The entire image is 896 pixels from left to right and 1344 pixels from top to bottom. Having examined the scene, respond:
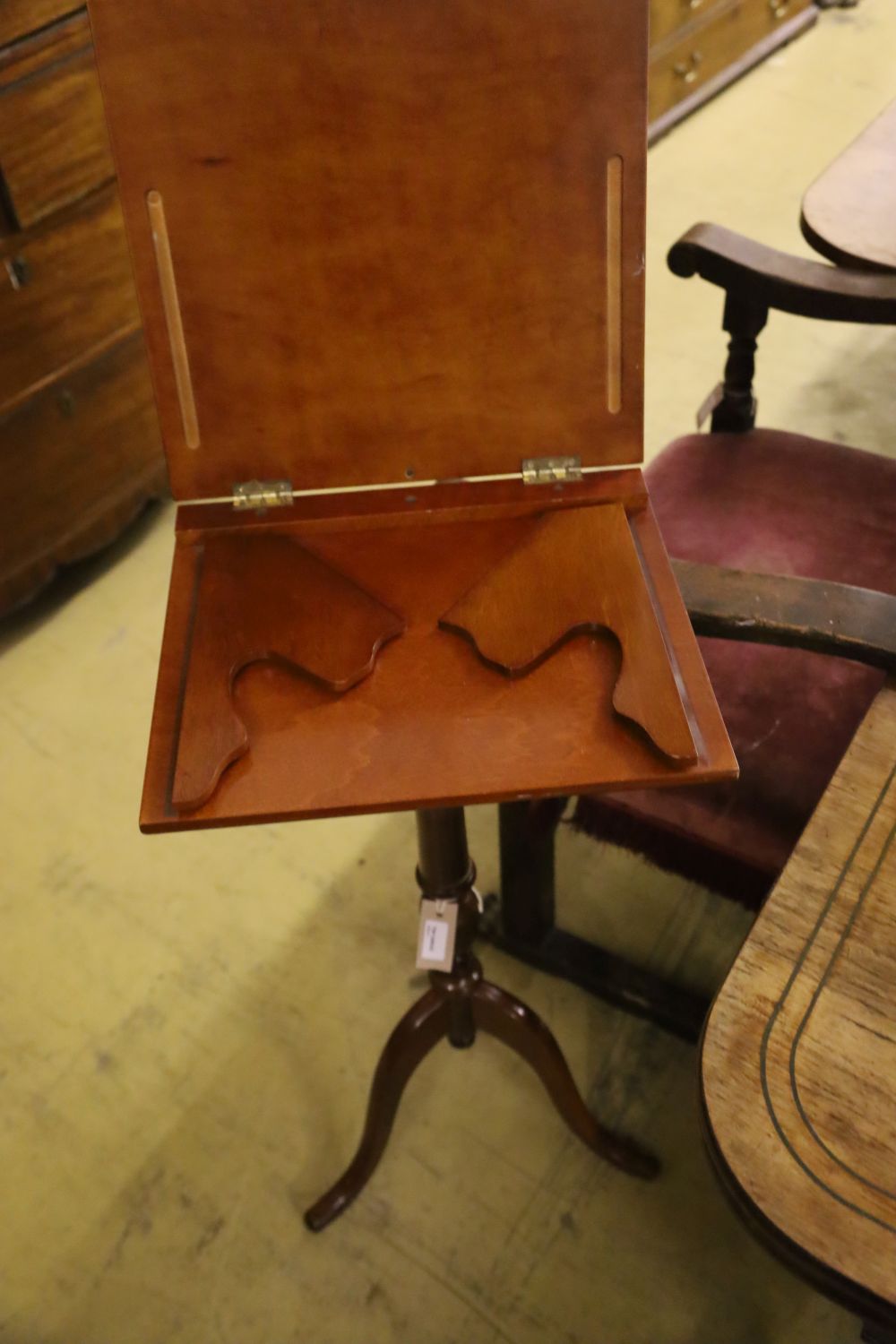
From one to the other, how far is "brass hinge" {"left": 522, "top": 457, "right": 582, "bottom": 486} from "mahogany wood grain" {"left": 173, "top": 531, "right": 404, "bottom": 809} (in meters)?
0.19

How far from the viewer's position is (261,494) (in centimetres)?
89

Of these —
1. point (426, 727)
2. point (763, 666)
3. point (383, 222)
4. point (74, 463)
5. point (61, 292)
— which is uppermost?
point (383, 222)

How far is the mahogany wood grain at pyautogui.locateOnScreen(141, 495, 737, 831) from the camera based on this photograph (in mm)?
696

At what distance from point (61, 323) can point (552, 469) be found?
1.34 metres

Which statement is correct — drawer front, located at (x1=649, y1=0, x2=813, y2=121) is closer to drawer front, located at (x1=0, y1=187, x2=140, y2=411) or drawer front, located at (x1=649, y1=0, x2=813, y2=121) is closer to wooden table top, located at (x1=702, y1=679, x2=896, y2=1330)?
drawer front, located at (x1=0, y1=187, x2=140, y2=411)

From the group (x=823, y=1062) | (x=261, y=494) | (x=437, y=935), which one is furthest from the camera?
(x=437, y=935)

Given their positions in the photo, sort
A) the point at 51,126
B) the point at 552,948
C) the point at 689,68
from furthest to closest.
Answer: the point at 689,68 → the point at 51,126 → the point at 552,948

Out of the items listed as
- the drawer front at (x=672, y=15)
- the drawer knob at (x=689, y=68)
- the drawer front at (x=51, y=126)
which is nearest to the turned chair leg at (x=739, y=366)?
the drawer front at (x=51, y=126)

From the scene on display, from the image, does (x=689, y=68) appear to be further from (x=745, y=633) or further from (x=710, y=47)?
(x=745, y=633)

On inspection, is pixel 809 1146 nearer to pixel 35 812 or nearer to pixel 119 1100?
pixel 119 1100

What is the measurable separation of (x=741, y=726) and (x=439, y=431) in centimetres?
46

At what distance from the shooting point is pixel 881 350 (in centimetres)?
268

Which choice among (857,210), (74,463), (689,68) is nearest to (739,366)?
(857,210)

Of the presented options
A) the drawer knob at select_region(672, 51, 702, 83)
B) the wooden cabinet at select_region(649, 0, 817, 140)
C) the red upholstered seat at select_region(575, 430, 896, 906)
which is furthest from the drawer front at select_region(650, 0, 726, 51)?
the red upholstered seat at select_region(575, 430, 896, 906)
